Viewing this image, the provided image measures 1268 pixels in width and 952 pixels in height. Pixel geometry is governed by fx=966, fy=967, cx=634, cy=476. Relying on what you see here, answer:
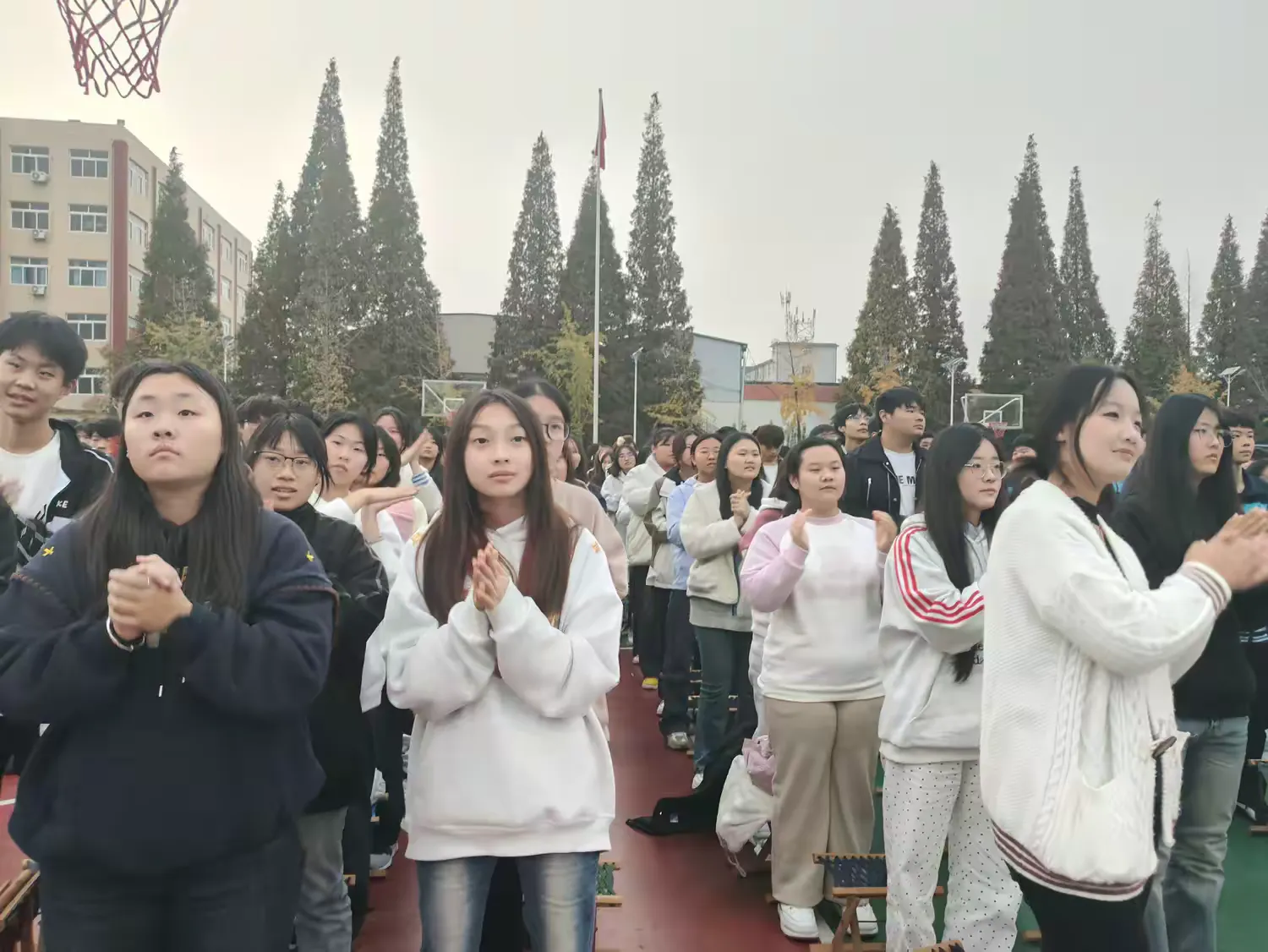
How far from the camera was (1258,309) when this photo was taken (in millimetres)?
39250

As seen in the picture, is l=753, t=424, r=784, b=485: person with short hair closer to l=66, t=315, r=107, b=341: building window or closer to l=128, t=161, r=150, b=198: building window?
l=128, t=161, r=150, b=198: building window

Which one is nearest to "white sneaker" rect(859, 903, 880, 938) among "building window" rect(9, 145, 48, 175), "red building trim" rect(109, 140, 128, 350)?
"red building trim" rect(109, 140, 128, 350)

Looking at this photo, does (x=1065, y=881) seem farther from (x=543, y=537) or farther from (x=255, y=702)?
(x=255, y=702)

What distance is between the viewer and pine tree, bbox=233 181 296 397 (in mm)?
36438

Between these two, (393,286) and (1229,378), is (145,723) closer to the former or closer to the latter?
(393,286)

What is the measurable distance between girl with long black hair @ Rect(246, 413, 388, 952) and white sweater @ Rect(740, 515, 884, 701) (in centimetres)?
140

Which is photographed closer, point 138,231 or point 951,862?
point 951,862

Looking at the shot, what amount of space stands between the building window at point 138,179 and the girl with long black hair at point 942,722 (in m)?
41.8

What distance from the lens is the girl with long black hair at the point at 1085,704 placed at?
1741mm

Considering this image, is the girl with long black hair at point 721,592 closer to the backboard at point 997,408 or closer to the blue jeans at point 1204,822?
the blue jeans at point 1204,822

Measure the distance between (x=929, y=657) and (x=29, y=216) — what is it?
43.2 meters

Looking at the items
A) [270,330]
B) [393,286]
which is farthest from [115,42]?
[270,330]

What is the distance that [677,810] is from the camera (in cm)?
430

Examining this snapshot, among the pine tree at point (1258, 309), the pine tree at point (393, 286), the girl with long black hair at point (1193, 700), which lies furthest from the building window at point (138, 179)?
the pine tree at point (1258, 309)
